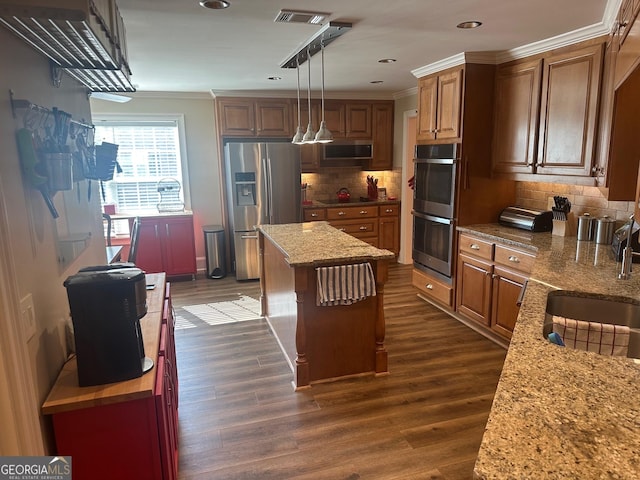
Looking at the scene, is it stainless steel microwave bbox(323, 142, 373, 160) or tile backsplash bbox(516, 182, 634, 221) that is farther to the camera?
stainless steel microwave bbox(323, 142, 373, 160)

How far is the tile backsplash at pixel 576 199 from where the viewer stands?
10.3 feet

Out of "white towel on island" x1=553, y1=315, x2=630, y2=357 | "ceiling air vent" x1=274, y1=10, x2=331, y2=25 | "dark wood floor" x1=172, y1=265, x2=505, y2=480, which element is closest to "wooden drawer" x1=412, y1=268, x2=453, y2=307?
"dark wood floor" x1=172, y1=265, x2=505, y2=480

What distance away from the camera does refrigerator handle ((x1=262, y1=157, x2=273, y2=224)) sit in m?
5.42

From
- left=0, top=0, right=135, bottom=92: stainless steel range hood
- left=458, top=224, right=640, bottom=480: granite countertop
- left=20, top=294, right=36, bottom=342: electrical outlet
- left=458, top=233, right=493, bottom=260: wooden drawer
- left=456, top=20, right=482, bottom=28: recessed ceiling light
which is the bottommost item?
left=458, top=233, right=493, bottom=260: wooden drawer

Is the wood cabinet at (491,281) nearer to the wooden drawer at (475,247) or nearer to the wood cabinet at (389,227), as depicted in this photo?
the wooden drawer at (475,247)

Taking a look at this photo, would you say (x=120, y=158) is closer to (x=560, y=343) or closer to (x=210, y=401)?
(x=210, y=401)

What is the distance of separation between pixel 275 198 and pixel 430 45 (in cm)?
280

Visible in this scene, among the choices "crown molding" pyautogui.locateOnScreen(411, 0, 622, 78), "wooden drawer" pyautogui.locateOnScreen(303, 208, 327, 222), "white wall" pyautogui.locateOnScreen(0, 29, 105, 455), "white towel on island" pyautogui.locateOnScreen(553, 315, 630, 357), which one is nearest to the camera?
"white wall" pyautogui.locateOnScreen(0, 29, 105, 455)

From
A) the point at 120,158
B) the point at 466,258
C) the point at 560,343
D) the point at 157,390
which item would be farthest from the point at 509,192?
the point at 120,158

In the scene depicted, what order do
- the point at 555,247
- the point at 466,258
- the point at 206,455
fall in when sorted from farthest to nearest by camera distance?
the point at 466,258 < the point at 555,247 < the point at 206,455

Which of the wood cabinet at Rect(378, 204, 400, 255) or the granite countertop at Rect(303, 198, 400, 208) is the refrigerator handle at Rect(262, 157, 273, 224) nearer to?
the granite countertop at Rect(303, 198, 400, 208)

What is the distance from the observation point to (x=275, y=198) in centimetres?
552

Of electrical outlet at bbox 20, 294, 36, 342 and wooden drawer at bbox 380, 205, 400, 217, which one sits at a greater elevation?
electrical outlet at bbox 20, 294, 36, 342

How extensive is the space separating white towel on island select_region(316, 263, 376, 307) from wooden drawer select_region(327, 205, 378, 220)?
10.1 ft
